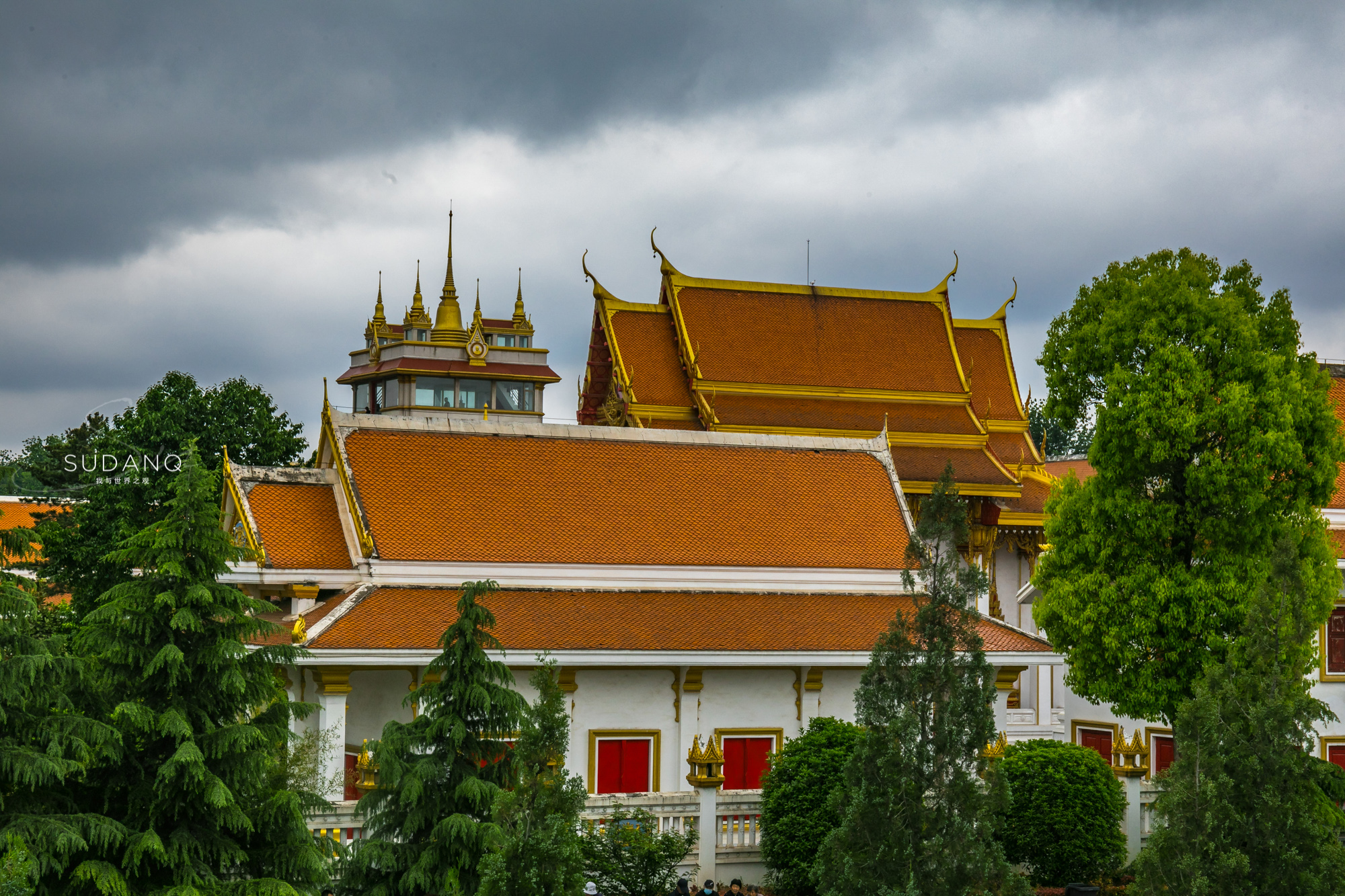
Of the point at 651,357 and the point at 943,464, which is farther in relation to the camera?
the point at 651,357

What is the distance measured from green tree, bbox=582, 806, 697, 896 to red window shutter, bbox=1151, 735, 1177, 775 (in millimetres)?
12227

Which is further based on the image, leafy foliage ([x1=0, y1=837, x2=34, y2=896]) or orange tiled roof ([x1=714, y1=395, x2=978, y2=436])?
orange tiled roof ([x1=714, y1=395, x2=978, y2=436])

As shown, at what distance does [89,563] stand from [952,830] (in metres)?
27.5

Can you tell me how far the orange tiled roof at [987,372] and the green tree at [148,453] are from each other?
18.8 meters

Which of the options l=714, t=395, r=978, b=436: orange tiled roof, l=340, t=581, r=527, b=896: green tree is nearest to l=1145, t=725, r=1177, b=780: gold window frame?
l=714, t=395, r=978, b=436: orange tiled roof

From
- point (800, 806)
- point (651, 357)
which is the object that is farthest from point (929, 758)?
point (651, 357)

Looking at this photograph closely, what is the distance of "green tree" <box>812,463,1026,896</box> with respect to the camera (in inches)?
430

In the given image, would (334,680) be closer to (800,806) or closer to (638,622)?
(638,622)

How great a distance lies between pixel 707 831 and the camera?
1672cm

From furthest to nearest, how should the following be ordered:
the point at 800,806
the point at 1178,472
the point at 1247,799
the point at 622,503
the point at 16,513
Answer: the point at 16,513 → the point at 622,503 → the point at 1178,472 → the point at 800,806 → the point at 1247,799

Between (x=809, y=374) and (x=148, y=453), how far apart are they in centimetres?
1669

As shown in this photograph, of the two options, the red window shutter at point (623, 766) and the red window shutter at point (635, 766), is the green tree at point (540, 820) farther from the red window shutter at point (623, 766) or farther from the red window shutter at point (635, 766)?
the red window shutter at point (635, 766)

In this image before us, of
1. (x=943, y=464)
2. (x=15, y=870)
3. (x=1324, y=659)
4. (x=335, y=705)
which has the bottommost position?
(x=15, y=870)

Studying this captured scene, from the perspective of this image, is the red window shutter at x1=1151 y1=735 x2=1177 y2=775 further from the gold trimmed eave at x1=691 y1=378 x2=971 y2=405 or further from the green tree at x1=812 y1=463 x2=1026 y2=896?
the green tree at x1=812 y1=463 x2=1026 y2=896
